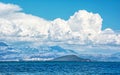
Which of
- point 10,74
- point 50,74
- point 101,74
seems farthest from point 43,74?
point 101,74

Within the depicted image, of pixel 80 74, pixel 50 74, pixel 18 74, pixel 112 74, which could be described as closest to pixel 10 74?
pixel 18 74

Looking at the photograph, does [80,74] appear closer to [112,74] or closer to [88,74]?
[88,74]

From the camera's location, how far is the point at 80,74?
182750 millimetres

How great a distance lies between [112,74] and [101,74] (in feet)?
20.3

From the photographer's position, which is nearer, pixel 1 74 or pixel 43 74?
pixel 1 74

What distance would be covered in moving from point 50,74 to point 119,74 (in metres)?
32.1

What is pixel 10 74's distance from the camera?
17712cm

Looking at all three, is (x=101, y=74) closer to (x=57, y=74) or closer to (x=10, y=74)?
(x=57, y=74)

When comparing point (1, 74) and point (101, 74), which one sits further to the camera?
point (101, 74)

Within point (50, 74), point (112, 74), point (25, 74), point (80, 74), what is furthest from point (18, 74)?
point (112, 74)

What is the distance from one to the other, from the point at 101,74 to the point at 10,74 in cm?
4145

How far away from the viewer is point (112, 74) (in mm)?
188750

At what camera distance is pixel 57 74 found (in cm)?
18100

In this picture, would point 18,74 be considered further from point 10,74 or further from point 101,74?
point 101,74
